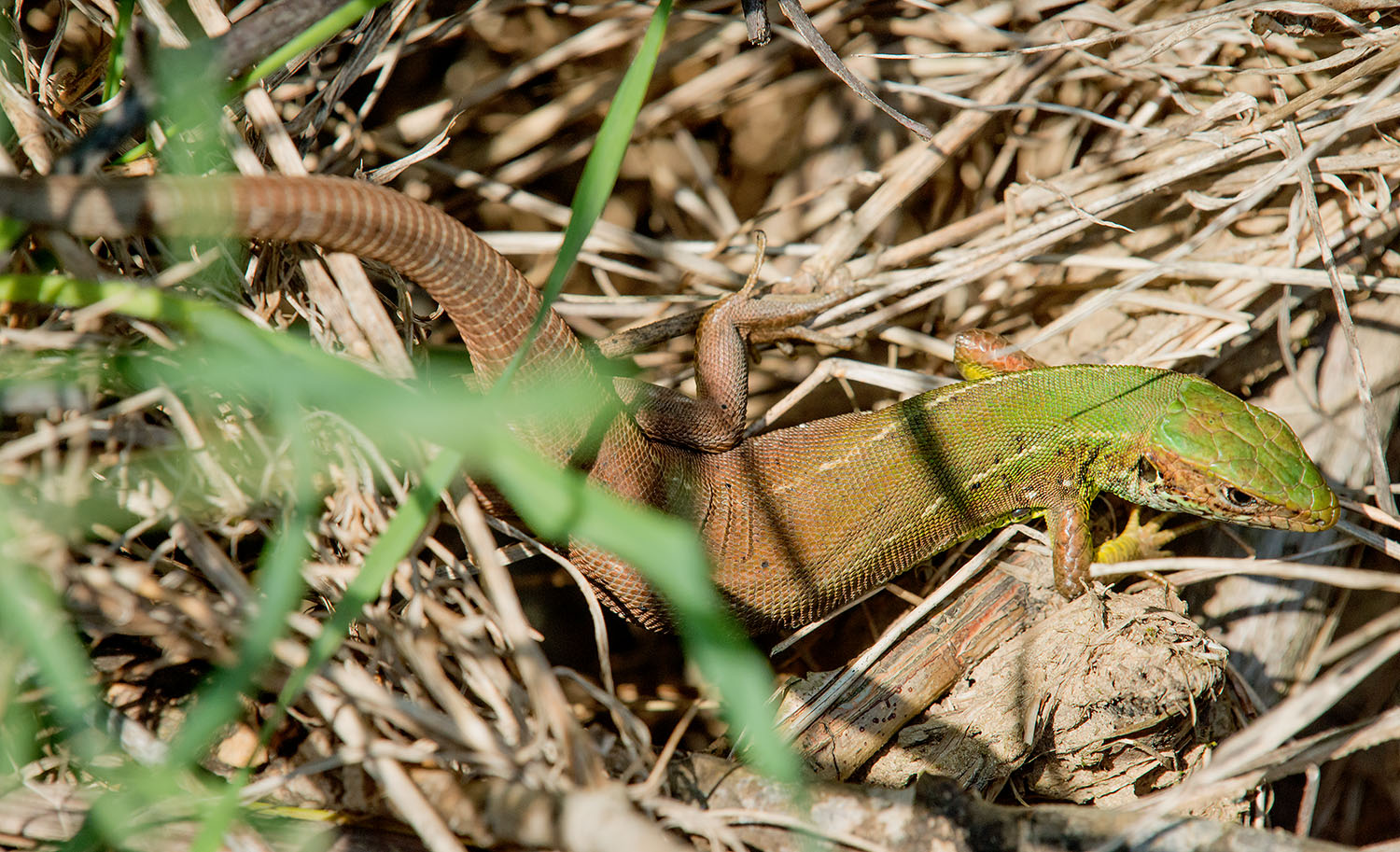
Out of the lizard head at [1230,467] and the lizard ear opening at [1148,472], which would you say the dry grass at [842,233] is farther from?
the lizard ear opening at [1148,472]

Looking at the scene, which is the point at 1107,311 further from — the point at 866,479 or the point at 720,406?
the point at 720,406

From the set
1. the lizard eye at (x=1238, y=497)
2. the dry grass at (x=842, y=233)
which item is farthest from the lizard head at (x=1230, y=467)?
the dry grass at (x=842, y=233)

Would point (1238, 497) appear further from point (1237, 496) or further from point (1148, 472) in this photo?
point (1148, 472)

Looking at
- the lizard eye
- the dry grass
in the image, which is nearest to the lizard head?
the lizard eye

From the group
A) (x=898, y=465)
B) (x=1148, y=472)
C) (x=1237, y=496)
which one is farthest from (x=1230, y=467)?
(x=898, y=465)

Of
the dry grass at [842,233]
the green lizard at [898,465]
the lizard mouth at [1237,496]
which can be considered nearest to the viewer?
the dry grass at [842,233]

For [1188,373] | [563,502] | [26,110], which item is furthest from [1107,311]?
[26,110]
